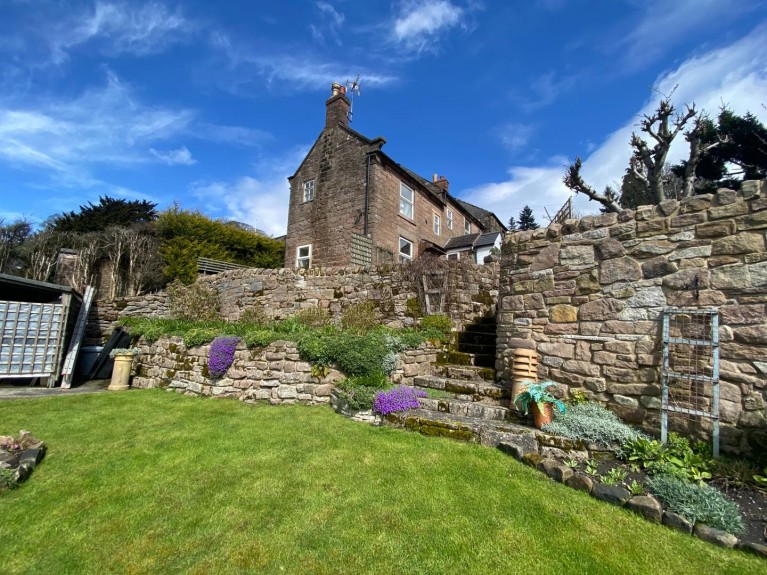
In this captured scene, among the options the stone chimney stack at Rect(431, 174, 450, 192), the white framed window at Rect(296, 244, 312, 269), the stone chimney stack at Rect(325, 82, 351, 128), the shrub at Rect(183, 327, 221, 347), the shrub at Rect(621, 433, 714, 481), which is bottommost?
the shrub at Rect(621, 433, 714, 481)

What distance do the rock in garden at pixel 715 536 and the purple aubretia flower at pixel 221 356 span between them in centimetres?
744

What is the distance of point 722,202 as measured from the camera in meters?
4.28

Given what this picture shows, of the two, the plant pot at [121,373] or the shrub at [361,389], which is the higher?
the shrub at [361,389]

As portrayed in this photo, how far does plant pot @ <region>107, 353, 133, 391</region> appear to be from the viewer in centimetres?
857

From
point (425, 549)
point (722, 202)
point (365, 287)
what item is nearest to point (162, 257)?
point (365, 287)

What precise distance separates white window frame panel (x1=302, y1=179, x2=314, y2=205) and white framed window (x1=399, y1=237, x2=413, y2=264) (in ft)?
17.9

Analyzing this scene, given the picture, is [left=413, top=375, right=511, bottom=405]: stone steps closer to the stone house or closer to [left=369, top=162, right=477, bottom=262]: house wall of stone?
the stone house

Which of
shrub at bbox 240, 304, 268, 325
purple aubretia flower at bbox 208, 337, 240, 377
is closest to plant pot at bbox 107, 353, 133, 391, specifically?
purple aubretia flower at bbox 208, 337, 240, 377

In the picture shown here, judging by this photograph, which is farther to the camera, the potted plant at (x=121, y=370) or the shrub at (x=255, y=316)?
the shrub at (x=255, y=316)

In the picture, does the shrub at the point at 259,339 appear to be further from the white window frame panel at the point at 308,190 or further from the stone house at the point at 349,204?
the white window frame panel at the point at 308,190

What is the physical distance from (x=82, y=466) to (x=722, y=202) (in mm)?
8375

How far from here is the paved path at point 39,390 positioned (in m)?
7.55

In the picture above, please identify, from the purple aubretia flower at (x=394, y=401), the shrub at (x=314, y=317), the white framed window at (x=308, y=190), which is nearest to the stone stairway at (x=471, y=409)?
the purple aubretia flower at (x=394, y=401)

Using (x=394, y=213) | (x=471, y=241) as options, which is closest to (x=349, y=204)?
(x=394, y=213)
